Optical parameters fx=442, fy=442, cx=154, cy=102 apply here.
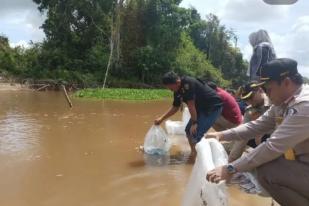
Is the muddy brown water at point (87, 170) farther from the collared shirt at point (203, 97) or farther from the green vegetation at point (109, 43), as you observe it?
the green vegetation at point (109, 43)

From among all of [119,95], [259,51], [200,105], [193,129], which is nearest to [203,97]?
[200,105]

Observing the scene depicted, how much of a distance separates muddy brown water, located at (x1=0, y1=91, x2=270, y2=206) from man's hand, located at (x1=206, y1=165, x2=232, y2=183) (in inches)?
63.0

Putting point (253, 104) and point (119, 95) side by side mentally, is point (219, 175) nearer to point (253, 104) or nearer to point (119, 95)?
point (253, 104)

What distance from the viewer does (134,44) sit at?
3106 centimetres

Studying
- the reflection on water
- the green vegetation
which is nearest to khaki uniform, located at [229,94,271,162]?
the reflection on water

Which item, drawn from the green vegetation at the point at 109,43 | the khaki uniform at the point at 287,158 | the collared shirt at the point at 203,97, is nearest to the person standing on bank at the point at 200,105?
the collared shirt at the point at 203,97

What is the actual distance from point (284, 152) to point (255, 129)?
61cm

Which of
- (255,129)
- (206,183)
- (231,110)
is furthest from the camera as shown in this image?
(231,110)

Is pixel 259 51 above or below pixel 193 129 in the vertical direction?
above

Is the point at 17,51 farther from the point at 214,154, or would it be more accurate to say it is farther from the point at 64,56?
the point at 214,154

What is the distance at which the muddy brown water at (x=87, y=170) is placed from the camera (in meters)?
4.30

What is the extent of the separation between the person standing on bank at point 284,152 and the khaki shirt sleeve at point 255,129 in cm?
38

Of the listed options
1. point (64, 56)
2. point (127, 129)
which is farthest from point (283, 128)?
point (64, 56)

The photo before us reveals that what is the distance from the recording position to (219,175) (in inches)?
103
